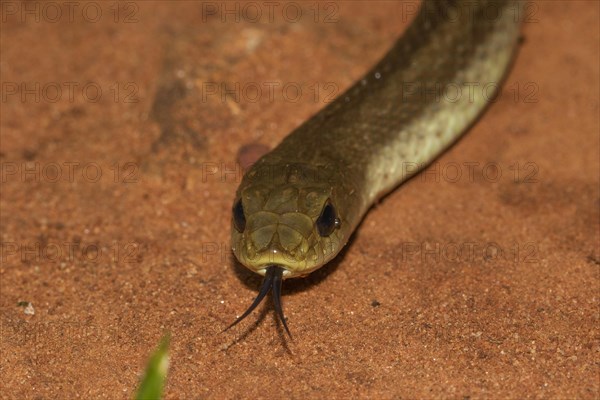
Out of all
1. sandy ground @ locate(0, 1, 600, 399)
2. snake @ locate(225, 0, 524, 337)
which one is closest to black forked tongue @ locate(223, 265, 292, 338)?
→ snake @ locate(225, 0, 524, 337)

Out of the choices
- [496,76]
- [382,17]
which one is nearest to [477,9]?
[496,76]

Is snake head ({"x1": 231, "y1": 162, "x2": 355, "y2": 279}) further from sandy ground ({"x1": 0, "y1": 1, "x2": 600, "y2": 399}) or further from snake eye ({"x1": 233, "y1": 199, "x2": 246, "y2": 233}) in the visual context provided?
sandy ground ({"x1": 0, "y1": 1, "x2": 600, "y2": 399})

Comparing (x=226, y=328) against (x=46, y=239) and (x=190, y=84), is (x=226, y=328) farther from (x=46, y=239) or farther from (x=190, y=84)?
(x=190, y=84)

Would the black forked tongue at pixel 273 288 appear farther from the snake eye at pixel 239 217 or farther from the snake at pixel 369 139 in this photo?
the snake eye at pixel 239 217

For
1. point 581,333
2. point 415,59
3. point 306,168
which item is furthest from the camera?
point 415,59

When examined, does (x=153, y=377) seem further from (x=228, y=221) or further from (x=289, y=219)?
(x=228, y=221)

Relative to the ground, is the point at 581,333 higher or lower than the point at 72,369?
higher
